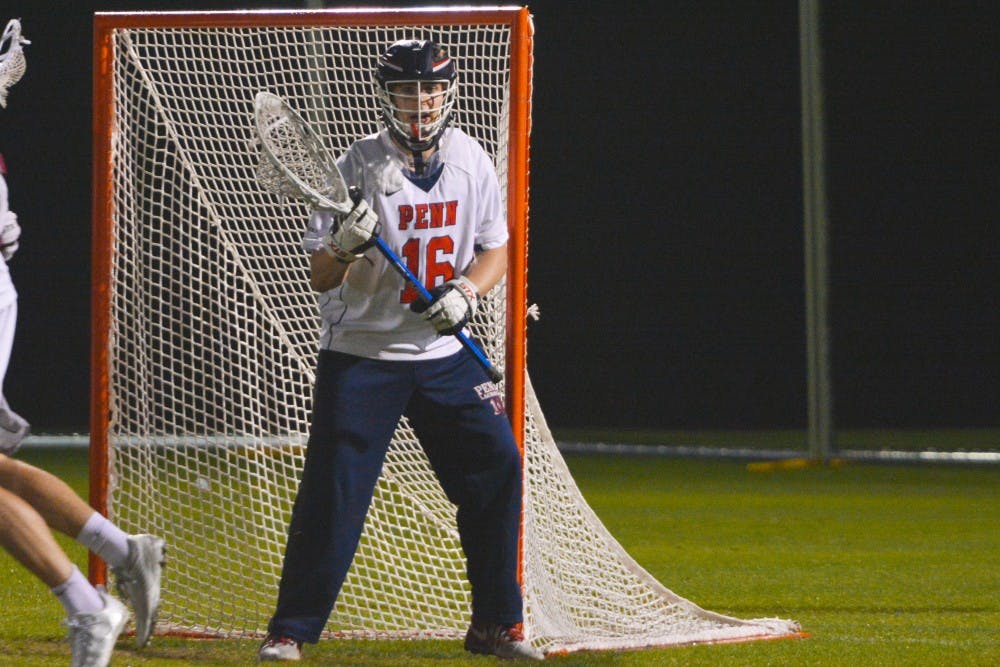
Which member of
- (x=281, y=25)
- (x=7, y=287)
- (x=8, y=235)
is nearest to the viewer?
(x=7, y=287)

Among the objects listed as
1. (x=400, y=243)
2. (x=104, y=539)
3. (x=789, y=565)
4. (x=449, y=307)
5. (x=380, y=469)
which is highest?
(x=400, y=243)

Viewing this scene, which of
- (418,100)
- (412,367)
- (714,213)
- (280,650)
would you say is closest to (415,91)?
(418,100)

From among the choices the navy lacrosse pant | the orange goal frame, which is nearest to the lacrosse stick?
the navy lacrosse pant

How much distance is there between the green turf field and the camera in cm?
354

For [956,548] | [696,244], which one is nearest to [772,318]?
[696,244]

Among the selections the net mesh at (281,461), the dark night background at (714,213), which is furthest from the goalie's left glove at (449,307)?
the dark night background at (714,213)

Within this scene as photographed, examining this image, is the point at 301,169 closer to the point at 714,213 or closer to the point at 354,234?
the point at 354,234

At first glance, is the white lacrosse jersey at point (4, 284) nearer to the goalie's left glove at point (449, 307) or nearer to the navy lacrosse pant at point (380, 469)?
the navy lacrosse pant at point (380, 469)

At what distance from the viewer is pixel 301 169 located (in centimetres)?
348

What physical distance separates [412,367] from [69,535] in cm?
75

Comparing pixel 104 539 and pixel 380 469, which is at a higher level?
pixel 380 469

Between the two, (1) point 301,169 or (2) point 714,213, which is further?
(2) point 714,213

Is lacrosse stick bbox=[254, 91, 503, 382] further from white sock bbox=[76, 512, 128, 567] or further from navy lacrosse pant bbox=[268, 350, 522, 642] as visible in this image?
white sock bbox=[76, 512, 128, 567]

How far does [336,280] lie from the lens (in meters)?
3.28
